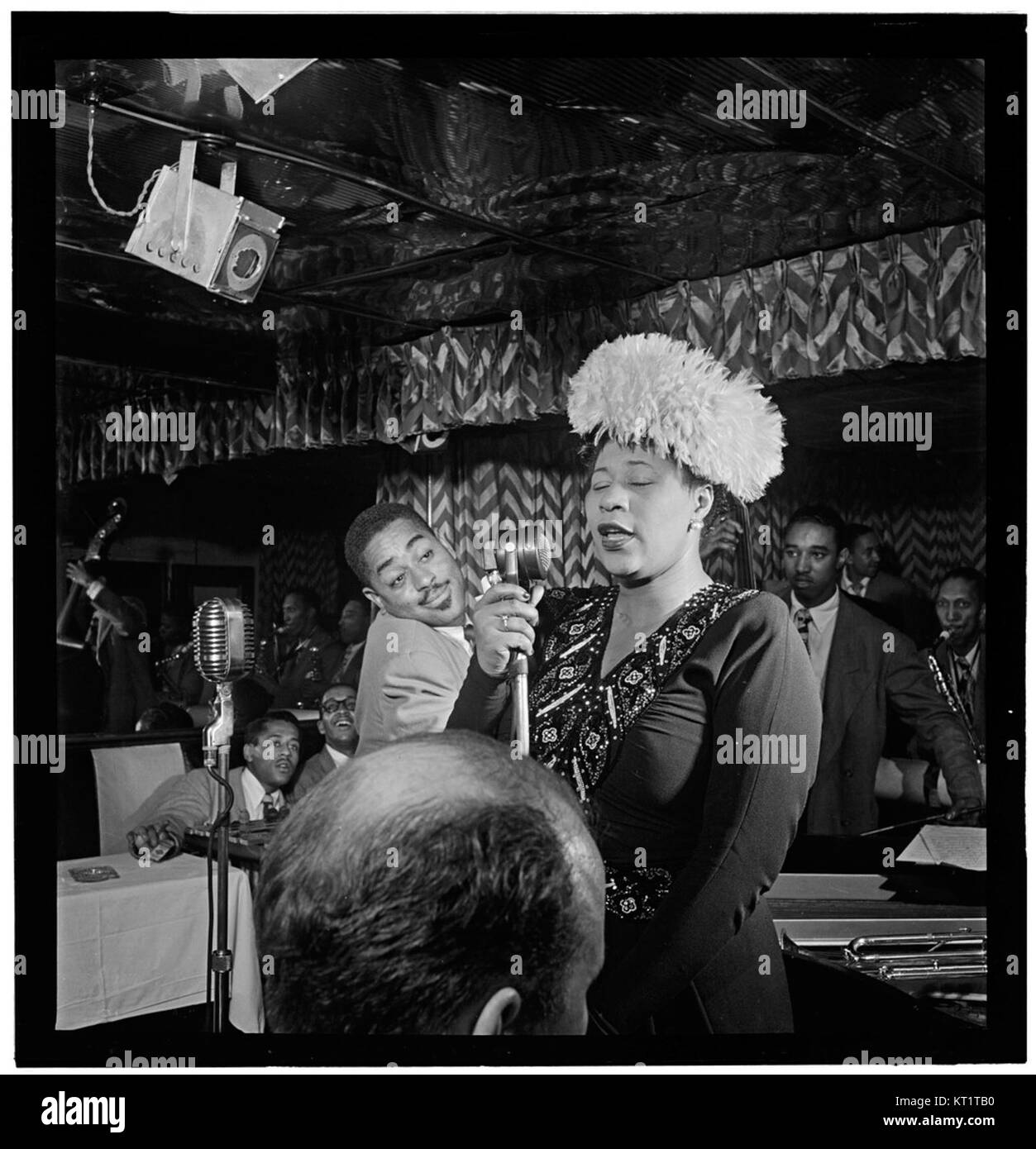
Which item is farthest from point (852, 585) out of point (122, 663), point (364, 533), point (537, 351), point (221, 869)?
point (122, 663)

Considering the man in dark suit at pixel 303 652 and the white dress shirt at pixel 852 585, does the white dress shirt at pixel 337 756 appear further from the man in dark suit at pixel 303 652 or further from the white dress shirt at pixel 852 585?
the white dress shirt at pixel 852 585

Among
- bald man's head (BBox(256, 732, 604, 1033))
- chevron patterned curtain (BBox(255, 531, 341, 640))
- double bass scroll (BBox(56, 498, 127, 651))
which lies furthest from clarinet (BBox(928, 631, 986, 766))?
double bass scroll (BBox(56, 498, 127, 651))

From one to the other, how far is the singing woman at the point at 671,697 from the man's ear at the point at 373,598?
0.75 feet

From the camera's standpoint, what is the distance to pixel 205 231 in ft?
8.58

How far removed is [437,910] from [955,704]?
1252 millimetres

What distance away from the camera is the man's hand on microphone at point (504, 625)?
8.75ft

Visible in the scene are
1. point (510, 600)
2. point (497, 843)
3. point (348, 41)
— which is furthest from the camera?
point (510, 600)

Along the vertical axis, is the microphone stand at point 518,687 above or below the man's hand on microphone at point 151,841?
above

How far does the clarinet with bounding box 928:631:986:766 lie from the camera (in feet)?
8.60

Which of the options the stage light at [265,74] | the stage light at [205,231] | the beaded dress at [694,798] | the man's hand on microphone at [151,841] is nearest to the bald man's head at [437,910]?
the beaded dress at [694,798]
